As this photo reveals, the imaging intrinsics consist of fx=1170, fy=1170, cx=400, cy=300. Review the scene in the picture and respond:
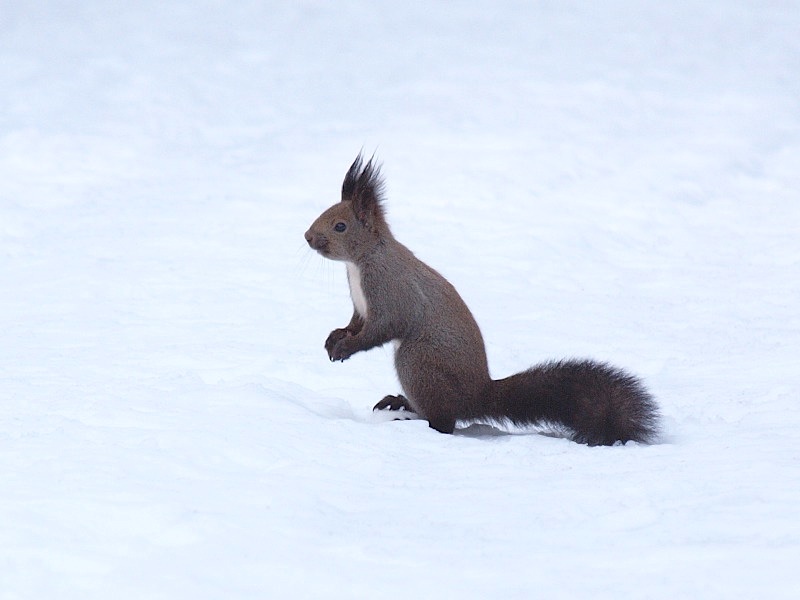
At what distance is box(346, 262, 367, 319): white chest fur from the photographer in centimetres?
609

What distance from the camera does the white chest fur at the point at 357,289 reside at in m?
6.09

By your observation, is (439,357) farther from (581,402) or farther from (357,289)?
(581,402)

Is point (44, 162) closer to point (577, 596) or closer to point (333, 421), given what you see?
point (333, 421)

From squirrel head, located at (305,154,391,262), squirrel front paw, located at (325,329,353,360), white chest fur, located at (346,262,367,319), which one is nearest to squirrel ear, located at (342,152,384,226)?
squirrel head, located at (305,154,391,262)

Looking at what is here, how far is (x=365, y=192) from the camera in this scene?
20.3 ft

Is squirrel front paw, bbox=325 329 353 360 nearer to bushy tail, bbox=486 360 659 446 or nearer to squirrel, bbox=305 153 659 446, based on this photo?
squirrel, bbox=305 153 659 446

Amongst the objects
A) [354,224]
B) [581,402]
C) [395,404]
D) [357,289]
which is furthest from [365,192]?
[581,402]

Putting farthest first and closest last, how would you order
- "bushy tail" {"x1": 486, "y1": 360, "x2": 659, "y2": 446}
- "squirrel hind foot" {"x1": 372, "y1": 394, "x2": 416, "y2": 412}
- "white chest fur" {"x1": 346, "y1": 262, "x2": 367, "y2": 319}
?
1. "squirrel hind foot" {"x1": 372, "y1": 394, "x2": 416, "y2": 412}
2. "white chest fur" {"x1": 346, "y1": 262, "x2": 367, "y2": 319}
3. "bushy tail" {"x1": 486, "y1": 360, "x2": 659, "y2": 446}

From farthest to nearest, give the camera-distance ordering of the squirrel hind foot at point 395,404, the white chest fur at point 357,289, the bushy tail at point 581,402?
the squirrel hind foot at point 395,404 → the white chest fur at point 357,289 → the bushy tail at point 581,402

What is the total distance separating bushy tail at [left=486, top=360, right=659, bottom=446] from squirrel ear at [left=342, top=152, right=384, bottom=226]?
3.63 feet

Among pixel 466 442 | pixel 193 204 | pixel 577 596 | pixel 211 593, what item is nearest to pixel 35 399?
pixel 466 442

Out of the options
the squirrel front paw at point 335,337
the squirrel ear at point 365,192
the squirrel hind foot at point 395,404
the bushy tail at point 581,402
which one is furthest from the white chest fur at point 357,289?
the bushy tail at point 581,402

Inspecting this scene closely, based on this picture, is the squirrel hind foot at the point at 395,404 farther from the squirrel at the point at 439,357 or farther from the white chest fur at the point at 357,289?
the white chest fur at the point at 357,289

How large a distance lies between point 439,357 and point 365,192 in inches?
38.9
